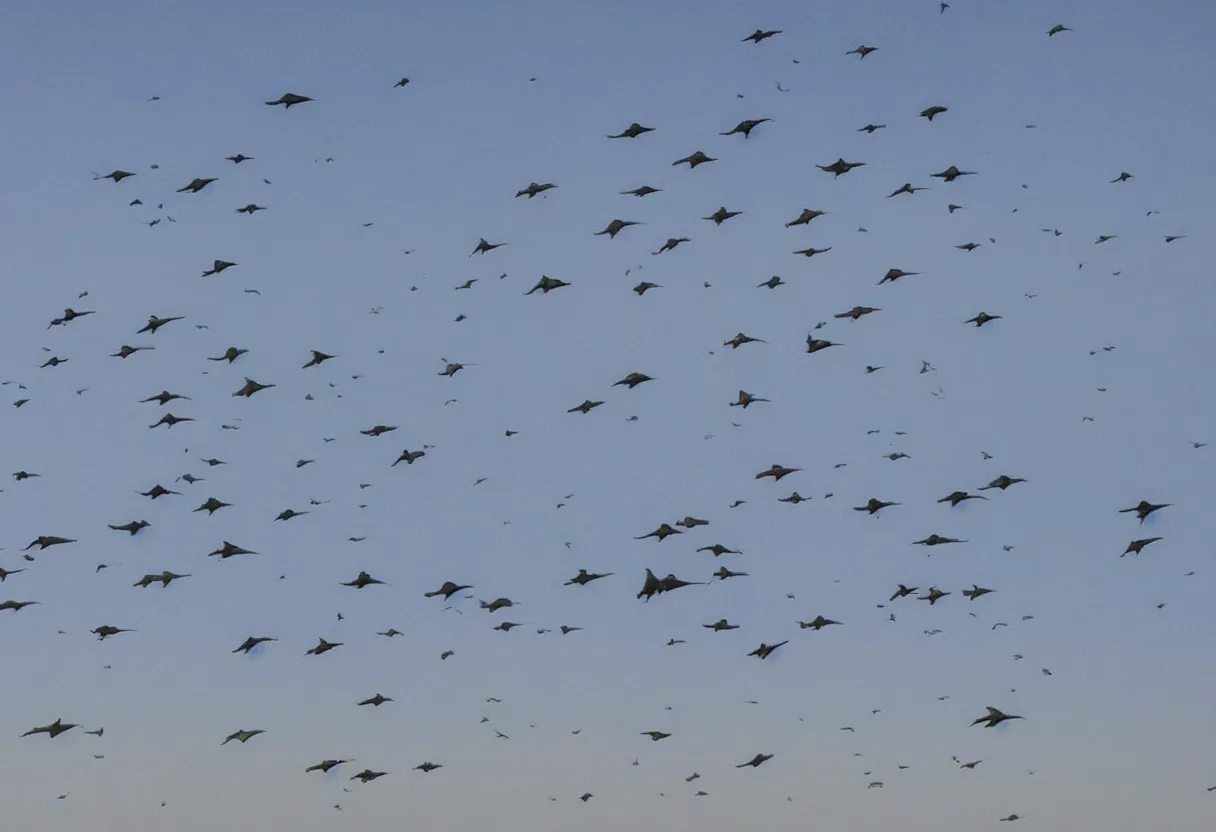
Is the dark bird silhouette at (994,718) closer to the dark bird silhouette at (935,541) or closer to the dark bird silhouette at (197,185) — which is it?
the dark bird silhouette at (935,541)

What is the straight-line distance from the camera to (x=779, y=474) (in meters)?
85.2

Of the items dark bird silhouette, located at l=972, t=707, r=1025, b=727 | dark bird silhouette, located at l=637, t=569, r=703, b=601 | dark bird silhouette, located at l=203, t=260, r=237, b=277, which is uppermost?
dark bird silhouette, located at l=203, t=260, r=237, b=277

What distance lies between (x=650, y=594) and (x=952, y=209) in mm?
30266

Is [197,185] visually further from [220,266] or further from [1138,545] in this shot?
[1138,545]

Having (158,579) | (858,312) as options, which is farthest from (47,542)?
(858,312)

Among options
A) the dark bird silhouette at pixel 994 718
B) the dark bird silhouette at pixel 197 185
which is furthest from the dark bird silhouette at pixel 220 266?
the dark bird silhouette at pixel 994 718

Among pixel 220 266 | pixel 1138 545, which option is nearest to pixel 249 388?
pixel 220 266

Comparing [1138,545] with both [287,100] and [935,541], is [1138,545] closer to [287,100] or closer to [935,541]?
[935,541]

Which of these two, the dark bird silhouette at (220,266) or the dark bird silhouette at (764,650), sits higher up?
the dark bird silhouette at (220,266)

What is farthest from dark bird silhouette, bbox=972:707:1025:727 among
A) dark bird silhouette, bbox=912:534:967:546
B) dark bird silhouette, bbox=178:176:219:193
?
dark bird silhouette, bbox=178:176:219:193

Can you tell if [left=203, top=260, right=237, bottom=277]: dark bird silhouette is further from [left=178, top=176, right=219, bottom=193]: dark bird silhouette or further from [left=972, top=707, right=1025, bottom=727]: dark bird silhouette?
[left=972, top=707, right=1025, bottom=727]: dark bird silhouette

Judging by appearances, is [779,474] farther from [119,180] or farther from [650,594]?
[119,180]

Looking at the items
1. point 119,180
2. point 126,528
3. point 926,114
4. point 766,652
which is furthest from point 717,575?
point 119,180

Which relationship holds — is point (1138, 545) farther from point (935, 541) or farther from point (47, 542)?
point (47, 542)
